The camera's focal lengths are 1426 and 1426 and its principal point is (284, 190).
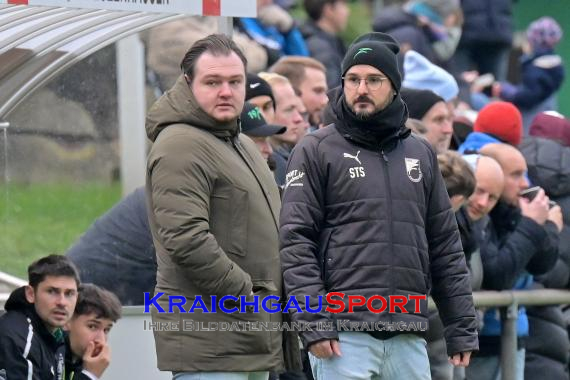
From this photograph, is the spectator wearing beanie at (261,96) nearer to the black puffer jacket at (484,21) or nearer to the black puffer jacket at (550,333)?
the black puffer jacket at (550,333)

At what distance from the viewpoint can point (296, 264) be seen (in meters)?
5.87

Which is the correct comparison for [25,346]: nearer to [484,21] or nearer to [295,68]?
[295,68]

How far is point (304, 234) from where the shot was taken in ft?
19.4

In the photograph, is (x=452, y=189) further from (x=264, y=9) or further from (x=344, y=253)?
(x=264, y=9)

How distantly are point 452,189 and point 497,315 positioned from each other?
1148mm

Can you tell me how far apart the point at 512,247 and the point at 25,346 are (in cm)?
312

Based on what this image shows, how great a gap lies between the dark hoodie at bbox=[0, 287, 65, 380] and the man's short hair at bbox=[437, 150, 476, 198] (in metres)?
2.30

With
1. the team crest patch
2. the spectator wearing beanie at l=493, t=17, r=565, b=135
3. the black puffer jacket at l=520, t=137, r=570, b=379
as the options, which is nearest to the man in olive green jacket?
the team crest patch

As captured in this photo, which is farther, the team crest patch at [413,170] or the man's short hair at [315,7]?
the man's short hair at [315,7]

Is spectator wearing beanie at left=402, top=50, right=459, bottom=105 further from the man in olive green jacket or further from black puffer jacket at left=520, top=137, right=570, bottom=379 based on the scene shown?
the man in olive green jacket

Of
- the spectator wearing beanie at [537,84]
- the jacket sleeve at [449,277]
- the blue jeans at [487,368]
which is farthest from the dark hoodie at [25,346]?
the spectator wearing beanie at [537,84]

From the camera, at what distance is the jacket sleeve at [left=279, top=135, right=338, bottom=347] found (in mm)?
5797

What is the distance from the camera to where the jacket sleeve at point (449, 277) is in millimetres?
6152

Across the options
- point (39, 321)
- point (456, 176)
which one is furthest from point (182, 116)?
point (456, 176)
